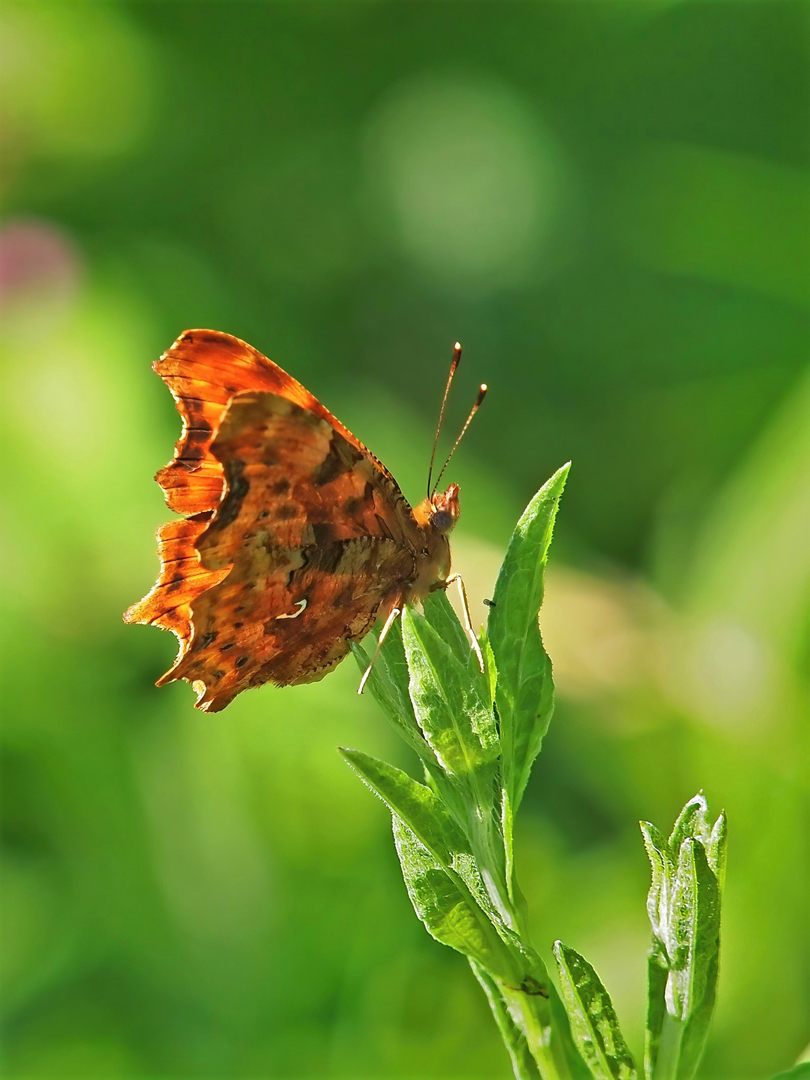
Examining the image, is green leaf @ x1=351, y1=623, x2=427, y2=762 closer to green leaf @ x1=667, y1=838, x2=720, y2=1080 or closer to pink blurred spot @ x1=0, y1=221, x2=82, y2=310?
green leaf @ x1=667, y1=838, x2=720, y2=1080

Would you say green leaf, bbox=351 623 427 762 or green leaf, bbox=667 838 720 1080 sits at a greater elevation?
green leaf, bbox=351 623 427 762

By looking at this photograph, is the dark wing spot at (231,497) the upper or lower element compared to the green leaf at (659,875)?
upper

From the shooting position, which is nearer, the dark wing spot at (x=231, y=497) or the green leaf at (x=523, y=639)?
the green leaf at (x=523, y=639)

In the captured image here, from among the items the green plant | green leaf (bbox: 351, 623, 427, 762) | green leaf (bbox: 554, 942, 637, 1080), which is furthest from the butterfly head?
green leaf (bbox: 554, 942, 637, 1080)

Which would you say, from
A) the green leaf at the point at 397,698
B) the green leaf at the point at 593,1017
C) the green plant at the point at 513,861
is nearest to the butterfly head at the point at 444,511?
the green leaf at the point at 397,698

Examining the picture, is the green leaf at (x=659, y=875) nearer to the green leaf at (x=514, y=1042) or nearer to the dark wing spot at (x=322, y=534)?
the green leaf at (x=514, y=1042)

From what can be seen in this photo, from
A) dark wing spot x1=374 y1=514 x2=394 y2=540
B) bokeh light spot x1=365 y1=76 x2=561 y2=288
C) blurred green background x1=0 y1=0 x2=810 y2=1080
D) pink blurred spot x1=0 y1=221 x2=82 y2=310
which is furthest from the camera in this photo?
bokeh light spot x1=365 y1=76 x2=561 y2=288
